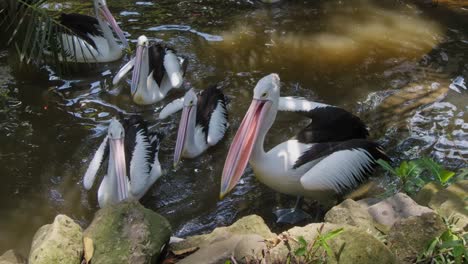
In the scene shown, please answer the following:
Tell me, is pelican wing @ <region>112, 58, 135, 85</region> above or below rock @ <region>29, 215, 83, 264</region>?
below

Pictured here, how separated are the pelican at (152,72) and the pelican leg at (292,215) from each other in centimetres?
209

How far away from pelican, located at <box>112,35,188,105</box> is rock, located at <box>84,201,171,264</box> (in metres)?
2.56

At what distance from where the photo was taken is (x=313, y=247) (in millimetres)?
2506

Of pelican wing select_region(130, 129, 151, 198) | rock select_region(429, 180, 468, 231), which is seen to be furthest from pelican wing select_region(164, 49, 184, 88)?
rock select_region(429, 180, 468, 231)

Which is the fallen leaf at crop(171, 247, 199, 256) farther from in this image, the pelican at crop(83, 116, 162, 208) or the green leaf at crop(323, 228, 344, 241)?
the pelican at crop(83, 116, 162, 208)

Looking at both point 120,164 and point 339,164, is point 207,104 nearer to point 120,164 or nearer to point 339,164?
point 120,164

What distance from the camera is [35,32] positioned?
16.4ft

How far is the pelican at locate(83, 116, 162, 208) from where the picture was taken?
Answer: 400 cm

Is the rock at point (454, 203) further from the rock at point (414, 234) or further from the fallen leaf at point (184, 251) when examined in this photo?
the fallen leaf at point (184, 251)

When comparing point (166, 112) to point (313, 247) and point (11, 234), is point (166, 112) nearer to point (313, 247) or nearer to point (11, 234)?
point (11, 234)

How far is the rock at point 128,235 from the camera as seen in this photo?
270 cm

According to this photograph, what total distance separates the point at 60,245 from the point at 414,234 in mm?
1725

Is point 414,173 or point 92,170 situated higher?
point 414,173

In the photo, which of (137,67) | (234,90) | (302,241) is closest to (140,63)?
(137,67)
